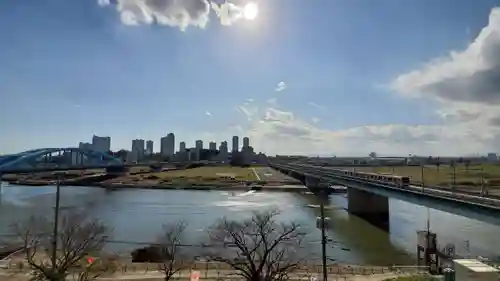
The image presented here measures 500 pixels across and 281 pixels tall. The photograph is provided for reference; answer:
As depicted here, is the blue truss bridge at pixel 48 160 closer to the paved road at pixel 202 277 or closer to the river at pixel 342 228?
the river at pixel 342 228

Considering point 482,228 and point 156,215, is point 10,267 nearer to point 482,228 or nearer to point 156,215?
point 156,215

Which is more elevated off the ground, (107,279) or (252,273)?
(252,273)

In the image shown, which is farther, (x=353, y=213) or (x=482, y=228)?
(x=353, y=213)

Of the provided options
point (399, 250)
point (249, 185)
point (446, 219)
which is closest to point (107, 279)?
point (399, 250)

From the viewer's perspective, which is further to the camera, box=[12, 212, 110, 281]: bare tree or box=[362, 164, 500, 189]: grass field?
box=[362, 164, 500, 189]: grass field

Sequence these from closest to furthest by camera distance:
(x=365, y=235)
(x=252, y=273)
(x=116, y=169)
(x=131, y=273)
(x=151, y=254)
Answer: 1. (x=252, y=273)
2. (x=131, y=273)
3. (x=151, y=254)
4. (x=365, y=235)
5. (x=116, y=169)

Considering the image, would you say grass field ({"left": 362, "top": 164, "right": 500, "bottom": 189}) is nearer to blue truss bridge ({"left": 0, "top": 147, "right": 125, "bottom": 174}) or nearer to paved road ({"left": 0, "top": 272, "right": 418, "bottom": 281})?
paved road ({"left": 0, "top": 272, "right": 418, "bottom": 281})

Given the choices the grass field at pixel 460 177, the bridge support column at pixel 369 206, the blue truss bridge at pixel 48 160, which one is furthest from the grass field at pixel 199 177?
the bridge support column at pixel 369 206

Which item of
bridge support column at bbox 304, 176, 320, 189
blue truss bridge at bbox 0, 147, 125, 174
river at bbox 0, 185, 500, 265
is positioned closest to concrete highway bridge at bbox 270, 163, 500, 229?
river at bbox 0, 185, 500, 265
